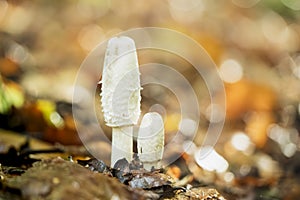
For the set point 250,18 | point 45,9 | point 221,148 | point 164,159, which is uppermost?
point 250,18

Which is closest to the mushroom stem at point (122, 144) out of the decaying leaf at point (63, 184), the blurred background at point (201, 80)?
the decaying leaf at point (63, 184)

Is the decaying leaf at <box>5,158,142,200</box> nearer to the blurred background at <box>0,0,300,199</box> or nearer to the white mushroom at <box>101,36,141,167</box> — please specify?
the white mushroom at <box>101,36,141,167</box>

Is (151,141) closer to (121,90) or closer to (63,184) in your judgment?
(121,90)

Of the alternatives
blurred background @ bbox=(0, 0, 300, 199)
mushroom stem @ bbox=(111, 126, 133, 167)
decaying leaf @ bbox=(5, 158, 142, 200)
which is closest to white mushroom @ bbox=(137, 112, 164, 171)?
mushroom stem @ bbox=(111, 126, 133, 167)

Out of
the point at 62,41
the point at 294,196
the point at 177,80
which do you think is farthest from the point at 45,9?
the point at 294,196

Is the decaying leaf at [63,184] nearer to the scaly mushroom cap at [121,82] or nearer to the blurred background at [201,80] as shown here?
the scaly mushroom cap at [121,82]

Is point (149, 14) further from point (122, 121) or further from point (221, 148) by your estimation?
point (122, 121)
